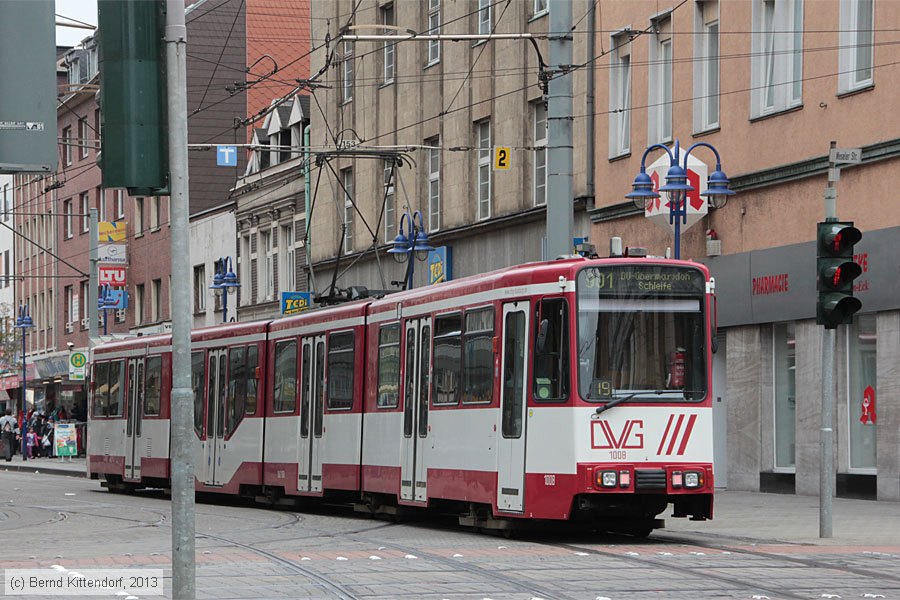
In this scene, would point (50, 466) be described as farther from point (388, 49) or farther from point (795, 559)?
point (795, 559)

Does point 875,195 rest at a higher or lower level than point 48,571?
higher

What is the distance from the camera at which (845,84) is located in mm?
25500

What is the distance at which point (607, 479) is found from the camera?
680 inches

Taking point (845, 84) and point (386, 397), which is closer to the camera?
point (386, 397)

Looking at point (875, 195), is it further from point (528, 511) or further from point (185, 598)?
point (185, 598)

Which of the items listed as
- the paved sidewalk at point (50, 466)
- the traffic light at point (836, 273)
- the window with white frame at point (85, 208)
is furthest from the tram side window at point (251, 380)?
the window with white frame at point (85, 208)

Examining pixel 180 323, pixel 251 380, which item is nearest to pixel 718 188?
pixel 251 380

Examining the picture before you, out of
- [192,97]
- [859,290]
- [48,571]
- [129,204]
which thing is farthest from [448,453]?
[129,204]

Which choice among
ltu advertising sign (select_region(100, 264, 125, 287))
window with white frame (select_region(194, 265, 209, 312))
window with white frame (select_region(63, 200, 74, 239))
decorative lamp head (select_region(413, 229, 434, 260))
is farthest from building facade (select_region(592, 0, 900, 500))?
window with white frame (select_region(63, 200, 74, 239))

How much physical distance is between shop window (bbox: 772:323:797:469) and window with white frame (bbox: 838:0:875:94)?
163 inches

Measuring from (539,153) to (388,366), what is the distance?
1454 centimetres

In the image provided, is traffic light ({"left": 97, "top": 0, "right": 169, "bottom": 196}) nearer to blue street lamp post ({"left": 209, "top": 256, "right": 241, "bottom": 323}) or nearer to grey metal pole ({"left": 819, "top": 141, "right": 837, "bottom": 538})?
grey metal pole ({"left": 819, "top": 141, "right": 837, "bottom": 538})

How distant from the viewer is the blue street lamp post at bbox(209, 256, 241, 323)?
169ft

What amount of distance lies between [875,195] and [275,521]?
9.54 meters
